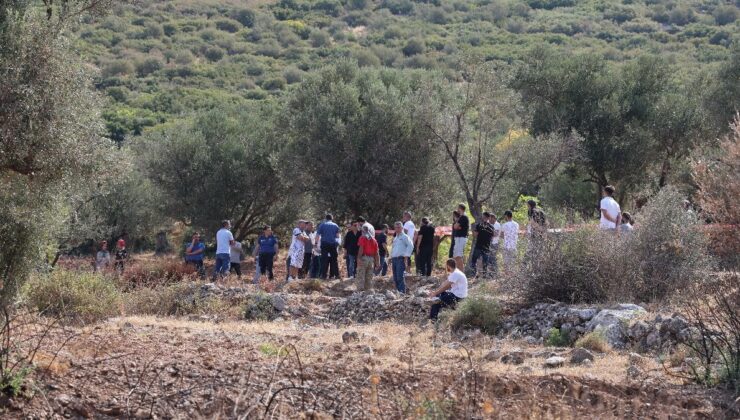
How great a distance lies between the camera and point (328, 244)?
20.2 m

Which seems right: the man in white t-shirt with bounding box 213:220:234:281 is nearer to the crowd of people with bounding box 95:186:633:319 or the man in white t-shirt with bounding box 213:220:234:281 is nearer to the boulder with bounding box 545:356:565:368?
the crowd of people with bounding box 95:186:633:319

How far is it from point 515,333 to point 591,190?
18.2m

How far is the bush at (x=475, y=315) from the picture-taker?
14.0m

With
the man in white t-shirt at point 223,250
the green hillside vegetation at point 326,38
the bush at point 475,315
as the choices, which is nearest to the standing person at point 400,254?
the man in white t-shirt at point 223,250

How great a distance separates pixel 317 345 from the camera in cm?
1162

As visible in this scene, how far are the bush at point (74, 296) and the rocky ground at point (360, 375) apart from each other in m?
1.44

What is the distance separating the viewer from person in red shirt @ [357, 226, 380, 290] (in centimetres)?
1781

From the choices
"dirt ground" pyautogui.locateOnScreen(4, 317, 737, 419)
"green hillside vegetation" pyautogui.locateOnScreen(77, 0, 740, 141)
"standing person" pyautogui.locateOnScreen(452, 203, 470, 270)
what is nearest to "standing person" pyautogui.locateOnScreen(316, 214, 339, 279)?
"standing person" pyautogui.locateOnScreen(452, 203, 470, 270)

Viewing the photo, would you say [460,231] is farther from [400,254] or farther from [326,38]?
[326,38]

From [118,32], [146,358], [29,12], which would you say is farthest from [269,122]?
[118,32]

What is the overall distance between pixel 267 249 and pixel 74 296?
582cm

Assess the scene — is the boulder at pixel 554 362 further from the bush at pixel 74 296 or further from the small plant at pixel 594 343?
the bush at pixel 74 296

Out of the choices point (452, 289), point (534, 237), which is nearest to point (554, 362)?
point (452, 289)

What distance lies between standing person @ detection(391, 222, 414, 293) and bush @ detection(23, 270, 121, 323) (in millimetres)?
5031
